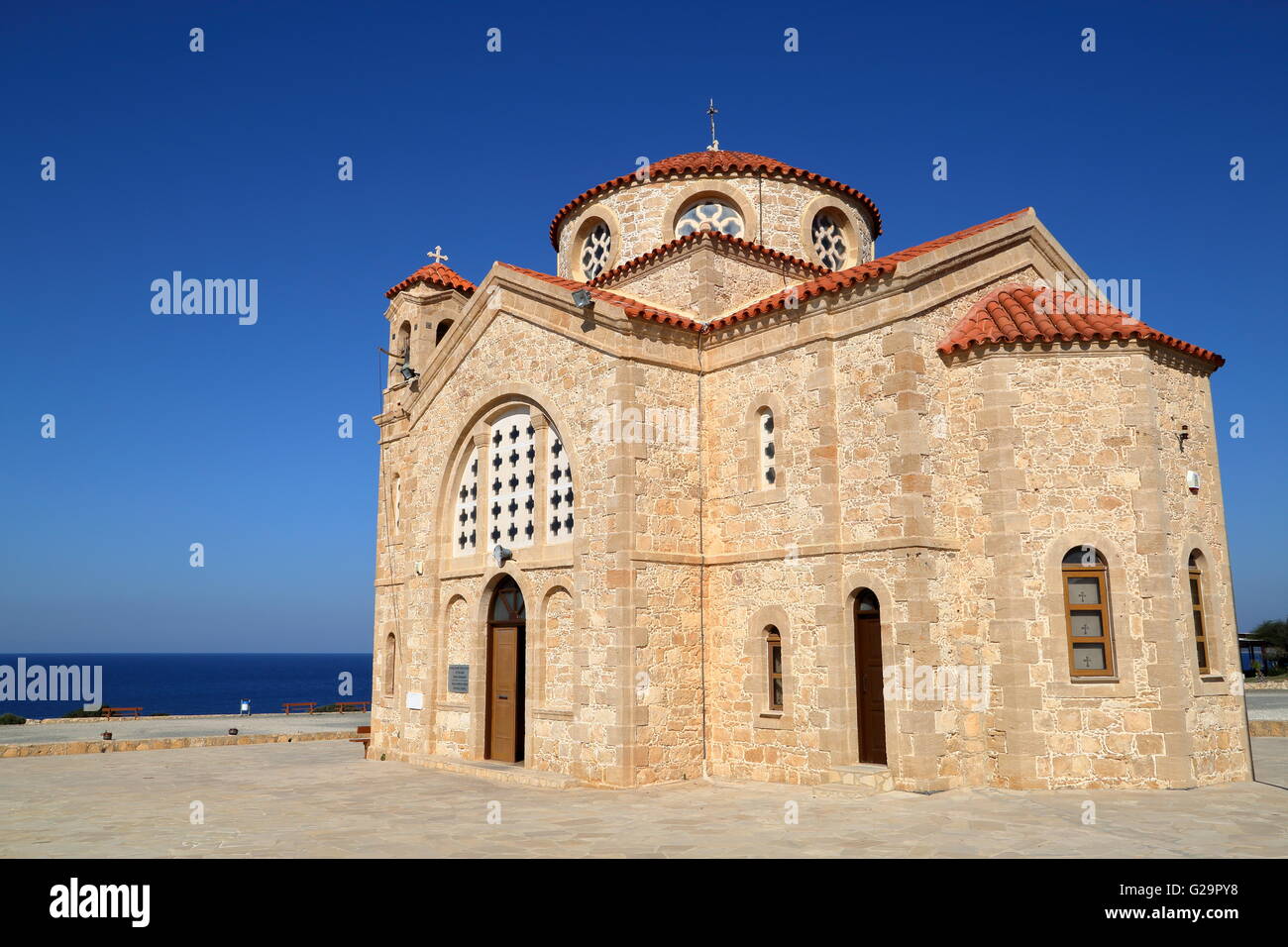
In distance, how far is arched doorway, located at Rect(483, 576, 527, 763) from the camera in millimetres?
16312

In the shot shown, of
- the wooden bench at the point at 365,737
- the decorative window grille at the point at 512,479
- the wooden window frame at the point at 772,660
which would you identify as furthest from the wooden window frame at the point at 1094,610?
the wooden bench at the point at 365,737

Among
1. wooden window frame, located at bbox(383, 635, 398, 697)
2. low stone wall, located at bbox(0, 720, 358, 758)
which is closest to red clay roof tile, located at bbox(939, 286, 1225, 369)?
wooden window frame, located at bbox(383, 635, 398, 697)

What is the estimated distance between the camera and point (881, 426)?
13.0 m

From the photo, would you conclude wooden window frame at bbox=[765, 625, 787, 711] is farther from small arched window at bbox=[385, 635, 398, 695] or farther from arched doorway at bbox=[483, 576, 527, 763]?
small arched window at bbox=[385, 635, 398, 695]

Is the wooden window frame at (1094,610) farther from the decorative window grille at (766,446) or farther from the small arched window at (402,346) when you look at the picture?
the small arched window at (402,346)

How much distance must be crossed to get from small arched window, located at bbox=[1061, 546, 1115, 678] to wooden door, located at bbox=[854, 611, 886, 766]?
2.47m

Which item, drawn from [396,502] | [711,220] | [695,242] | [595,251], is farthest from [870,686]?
[396,502]

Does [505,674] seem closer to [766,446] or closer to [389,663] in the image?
[389,663]

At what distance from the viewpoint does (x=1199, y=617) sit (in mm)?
13383

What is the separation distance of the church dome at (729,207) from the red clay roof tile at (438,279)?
10.4ft

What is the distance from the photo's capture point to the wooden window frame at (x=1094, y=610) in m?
12.4

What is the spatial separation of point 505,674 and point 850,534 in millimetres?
6917
